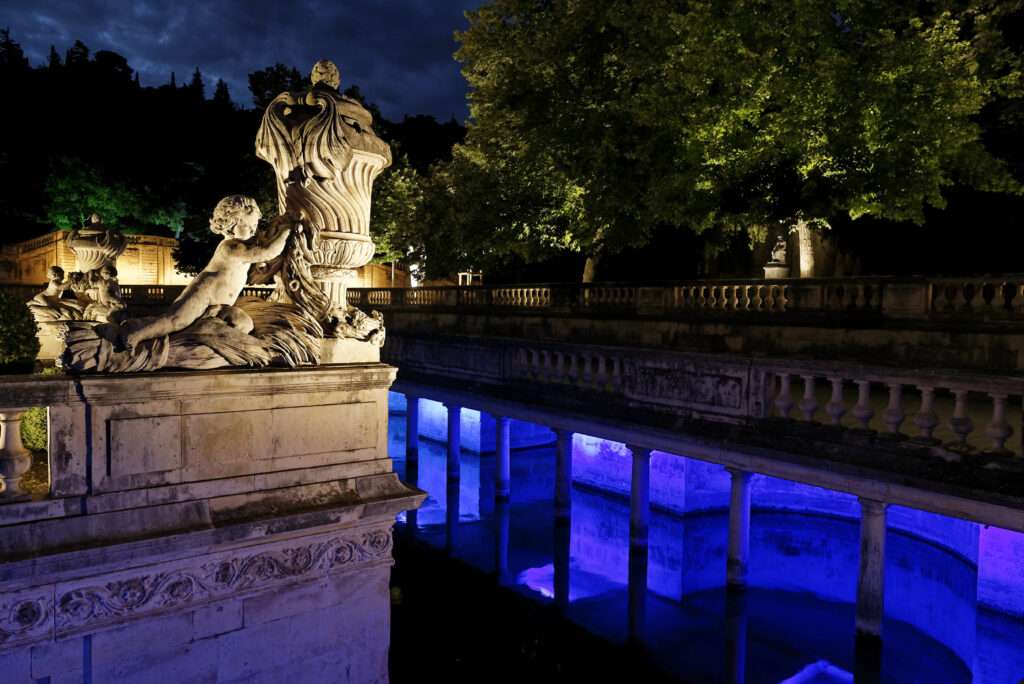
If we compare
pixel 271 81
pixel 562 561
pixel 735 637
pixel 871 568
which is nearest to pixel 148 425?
pixel 871 568

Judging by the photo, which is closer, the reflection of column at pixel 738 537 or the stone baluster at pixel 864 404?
the stone baluster at pixel 864 404

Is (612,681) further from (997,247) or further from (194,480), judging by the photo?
(997,247)

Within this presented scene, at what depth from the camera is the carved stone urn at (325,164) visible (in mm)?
5684

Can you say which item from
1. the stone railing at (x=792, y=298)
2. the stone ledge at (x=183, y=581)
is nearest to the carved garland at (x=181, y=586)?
the stone ledge at (x=183, y=581)

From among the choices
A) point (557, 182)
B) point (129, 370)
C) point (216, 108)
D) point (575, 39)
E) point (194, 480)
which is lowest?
point (194, 480)

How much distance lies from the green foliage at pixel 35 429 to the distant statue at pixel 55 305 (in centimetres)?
392

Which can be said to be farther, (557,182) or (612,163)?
(557,182)

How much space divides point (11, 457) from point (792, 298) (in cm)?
1323

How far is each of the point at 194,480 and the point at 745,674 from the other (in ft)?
24.3

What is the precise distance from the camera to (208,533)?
4754mm

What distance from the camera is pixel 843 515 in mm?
14852

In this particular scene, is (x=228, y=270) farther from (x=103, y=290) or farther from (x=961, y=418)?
(x=103, y=290)

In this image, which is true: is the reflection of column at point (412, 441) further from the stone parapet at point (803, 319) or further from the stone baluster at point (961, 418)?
the stone baluster at point (961, 418)

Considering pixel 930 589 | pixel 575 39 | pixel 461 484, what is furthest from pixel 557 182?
pixel 930 589
